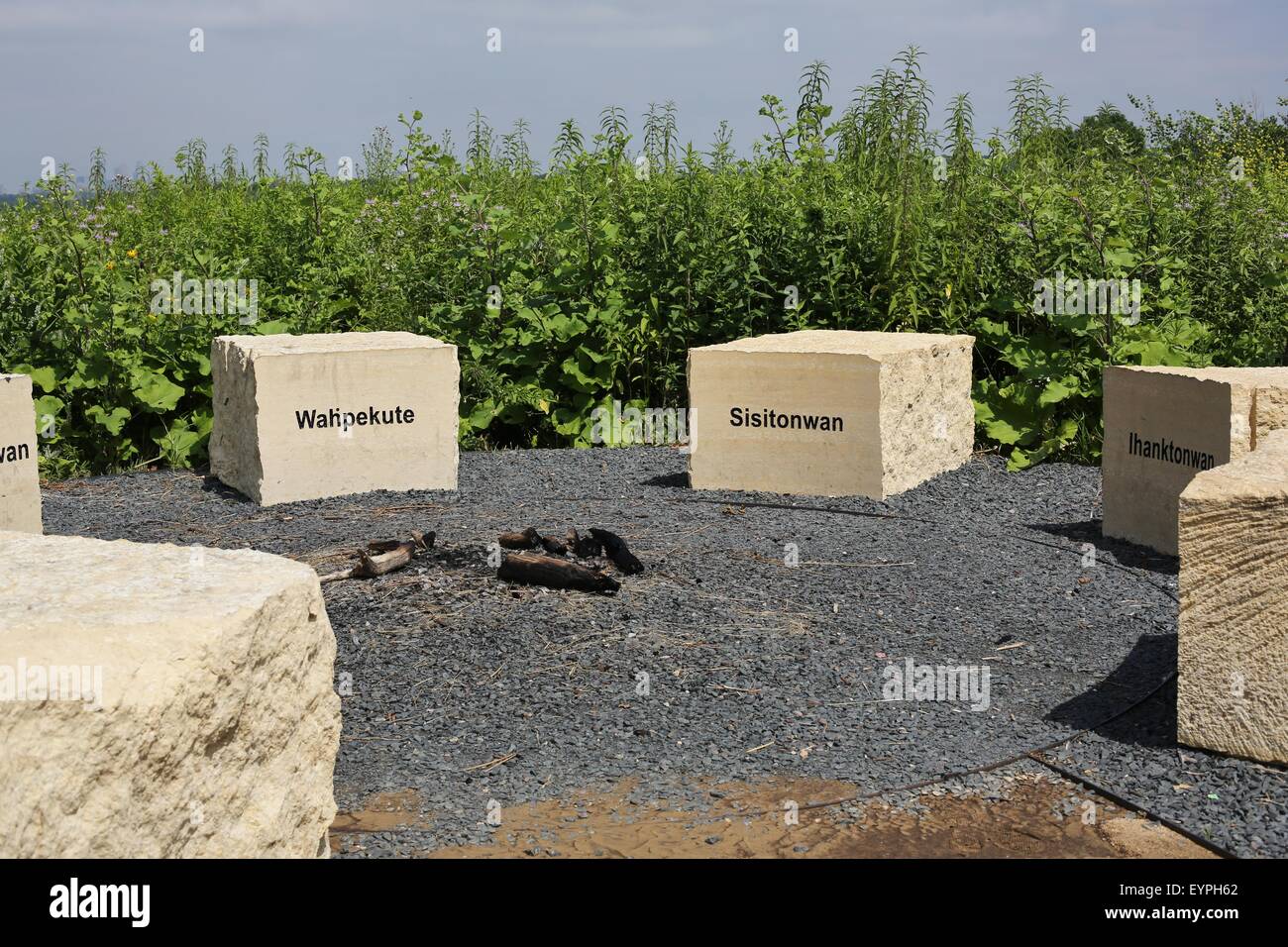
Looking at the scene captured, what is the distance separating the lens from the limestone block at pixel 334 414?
7887 mm

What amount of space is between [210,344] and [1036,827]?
6.98 metres

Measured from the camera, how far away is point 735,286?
9.70m

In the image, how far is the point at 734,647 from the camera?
5.13 metres

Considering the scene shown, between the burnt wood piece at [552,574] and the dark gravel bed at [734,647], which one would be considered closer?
the dark gravel bed at [734,647]

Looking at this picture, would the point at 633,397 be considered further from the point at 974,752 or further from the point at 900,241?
the point at 974,752

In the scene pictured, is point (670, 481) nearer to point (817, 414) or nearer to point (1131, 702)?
point (817, 414)

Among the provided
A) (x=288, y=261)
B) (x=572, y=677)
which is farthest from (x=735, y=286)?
(x=572, y=677)

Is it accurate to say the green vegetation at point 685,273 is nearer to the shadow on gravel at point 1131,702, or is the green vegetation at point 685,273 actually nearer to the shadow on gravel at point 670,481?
the shadow on gravel at point 670,481

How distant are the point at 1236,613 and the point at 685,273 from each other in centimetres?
640

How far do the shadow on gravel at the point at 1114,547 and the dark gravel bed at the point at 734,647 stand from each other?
0.9 inches

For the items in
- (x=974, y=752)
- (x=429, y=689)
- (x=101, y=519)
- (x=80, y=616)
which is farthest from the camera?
(x=101, y=519)

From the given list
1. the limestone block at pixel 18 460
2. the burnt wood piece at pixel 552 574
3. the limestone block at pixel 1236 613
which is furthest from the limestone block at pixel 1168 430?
the limestone block at pixel 18 460

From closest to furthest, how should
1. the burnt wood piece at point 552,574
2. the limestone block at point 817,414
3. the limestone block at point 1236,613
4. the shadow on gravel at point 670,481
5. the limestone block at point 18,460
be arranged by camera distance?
the limestone block at point 1236,613, the burnt wood piece at point 552,574, the limestone block at point 18,460, the limestone block at point 817,414, the shadow on gravel at point 670,481

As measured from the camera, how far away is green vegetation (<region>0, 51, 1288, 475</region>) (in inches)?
359
